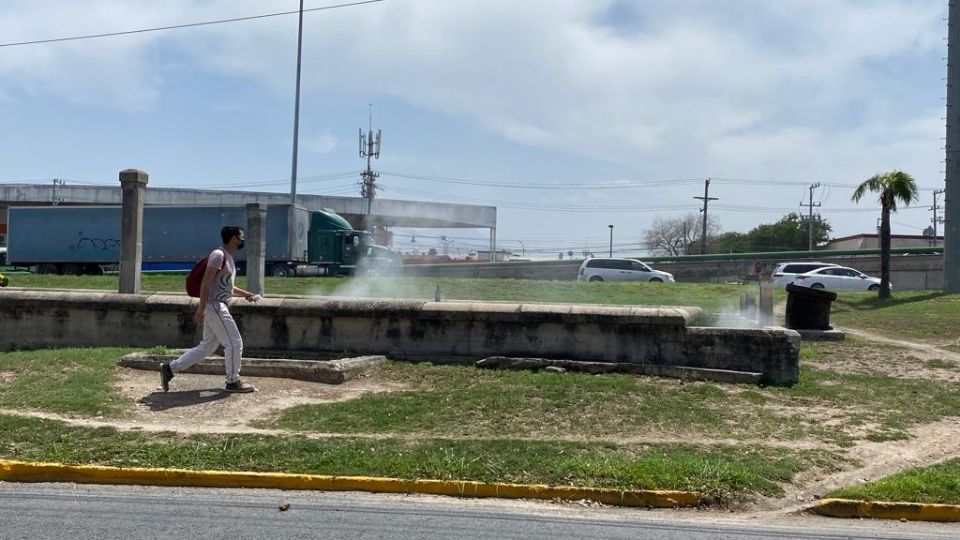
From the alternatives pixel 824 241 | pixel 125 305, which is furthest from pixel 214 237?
pixel 824 241

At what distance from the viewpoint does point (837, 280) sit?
32156 millimetres

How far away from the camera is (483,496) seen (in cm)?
626

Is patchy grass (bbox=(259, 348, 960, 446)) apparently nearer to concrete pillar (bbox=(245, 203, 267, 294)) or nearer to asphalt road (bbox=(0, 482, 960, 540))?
asphalt road (bbox=(0, 482, 960, 540))

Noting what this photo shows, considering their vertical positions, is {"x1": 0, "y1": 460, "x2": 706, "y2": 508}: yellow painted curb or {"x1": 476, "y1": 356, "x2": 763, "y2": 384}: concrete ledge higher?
{"x1": 476, "y1": 356, "x2": 763, "y2": 384}: concrete ledge

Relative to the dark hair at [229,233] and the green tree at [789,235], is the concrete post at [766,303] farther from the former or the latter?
the green tree at [789,235]

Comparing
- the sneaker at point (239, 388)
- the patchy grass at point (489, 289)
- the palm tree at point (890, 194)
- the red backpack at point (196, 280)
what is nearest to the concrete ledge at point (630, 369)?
the sneaker at point (239, 388)

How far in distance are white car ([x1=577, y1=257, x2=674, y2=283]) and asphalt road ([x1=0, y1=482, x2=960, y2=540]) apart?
29245mm

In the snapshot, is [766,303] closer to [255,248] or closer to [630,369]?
[630,369]

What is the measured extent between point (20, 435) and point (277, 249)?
28.0m

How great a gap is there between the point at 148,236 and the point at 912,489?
3470 centimetres

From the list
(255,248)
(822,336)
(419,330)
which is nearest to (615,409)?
(419,330)

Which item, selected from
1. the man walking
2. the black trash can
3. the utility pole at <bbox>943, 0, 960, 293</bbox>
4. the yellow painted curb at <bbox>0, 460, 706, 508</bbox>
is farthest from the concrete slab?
the utility pole at <bbox>943, 0, 960, 293</bbox>

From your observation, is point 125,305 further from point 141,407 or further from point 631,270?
point 631,270

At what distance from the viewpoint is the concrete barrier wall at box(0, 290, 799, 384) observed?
10.2 metres
